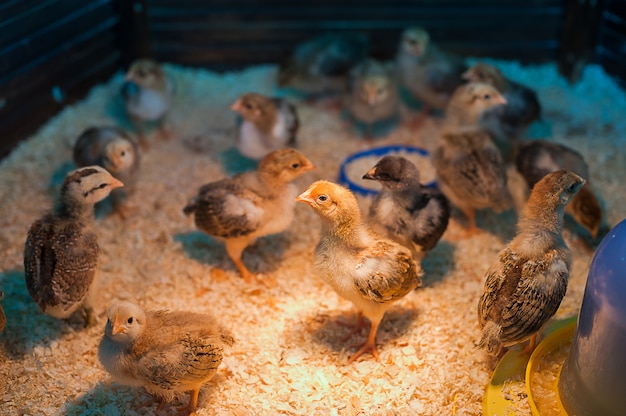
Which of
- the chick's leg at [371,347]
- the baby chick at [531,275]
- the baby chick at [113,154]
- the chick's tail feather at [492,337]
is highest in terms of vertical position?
the baby chick at [531,275]

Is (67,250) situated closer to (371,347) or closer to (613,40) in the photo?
(371,347)

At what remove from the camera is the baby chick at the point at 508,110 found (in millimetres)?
4535

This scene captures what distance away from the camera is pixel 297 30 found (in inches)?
228

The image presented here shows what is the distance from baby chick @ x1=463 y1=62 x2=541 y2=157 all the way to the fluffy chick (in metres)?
1.11

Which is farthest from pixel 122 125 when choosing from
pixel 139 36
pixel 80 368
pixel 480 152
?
pixel 480 152

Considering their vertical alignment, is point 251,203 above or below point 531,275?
below

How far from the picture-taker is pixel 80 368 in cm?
302

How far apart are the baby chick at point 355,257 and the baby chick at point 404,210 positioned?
35 centimetres

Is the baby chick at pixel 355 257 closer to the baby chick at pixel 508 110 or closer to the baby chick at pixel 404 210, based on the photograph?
the baby chick at pixel 404 210

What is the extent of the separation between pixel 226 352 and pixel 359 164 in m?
2.04

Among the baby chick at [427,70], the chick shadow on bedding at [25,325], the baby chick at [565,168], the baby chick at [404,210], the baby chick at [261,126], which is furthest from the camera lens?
the baby chick at [427,70]

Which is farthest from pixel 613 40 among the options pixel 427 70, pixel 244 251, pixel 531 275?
pixel 244 251

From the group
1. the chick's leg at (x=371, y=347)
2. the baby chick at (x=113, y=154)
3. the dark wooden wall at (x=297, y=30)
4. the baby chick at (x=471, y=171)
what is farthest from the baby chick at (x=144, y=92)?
the chick's leg at (x=371, y=347)

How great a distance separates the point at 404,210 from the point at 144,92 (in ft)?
8.38
